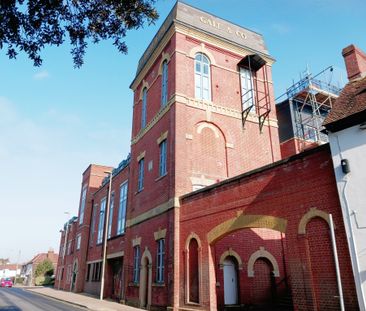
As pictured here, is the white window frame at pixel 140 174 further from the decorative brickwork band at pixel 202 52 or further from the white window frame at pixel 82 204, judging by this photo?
the white window frame at pixel 82 204

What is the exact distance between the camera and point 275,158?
69.1ft

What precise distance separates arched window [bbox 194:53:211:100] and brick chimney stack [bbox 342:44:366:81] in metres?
9.22

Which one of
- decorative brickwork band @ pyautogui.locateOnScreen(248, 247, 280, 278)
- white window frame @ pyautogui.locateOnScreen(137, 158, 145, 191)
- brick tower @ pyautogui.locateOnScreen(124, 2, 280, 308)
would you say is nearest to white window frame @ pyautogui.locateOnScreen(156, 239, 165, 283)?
brick tower @ pyautogui.locateOnScreen(124, 2, 280, 308)

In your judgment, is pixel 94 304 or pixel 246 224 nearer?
pixel 246 224

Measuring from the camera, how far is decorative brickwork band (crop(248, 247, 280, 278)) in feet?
52.2

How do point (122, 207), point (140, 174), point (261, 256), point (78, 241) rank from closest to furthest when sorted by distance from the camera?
1. point (261, 256)
2. point (140, 174)
3. point (122, 207)
4. point (78, 241)

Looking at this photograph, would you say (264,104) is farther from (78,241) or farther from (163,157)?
(78,241)

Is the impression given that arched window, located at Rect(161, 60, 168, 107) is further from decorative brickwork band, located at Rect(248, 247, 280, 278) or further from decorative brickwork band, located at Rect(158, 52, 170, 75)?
decorative brickwork band, located at Rect(248, 247, 280, 278)

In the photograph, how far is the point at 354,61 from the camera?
11.9 metres

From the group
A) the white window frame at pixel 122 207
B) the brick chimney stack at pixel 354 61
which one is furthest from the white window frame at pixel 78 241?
the brick chimney stack at pixel 354 61

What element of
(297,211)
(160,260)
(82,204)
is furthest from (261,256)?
(82,204)

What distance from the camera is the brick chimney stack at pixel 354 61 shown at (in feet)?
38.6

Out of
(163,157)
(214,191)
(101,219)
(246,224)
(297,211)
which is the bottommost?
(246,224)

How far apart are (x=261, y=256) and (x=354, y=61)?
9.62m
